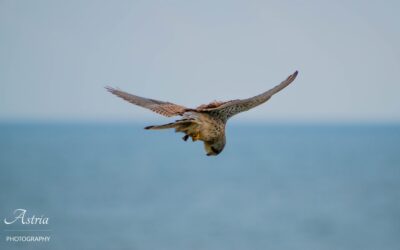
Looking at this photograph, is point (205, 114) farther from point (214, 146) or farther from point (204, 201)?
point (204, 201)

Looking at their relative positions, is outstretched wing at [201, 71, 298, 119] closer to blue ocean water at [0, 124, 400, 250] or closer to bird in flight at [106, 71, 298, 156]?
bird in flight at [106, 71, 298, 156]

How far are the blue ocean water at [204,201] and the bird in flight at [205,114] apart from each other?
114 feet

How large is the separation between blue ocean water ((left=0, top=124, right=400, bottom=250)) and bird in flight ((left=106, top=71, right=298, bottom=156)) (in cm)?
3472

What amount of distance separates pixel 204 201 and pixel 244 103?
235 feet

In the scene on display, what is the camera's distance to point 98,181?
103 m

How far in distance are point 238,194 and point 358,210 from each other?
56.0ft

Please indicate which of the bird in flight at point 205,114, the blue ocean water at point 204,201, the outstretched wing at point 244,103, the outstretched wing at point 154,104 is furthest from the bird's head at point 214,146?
the blue ocean water at point 204,201

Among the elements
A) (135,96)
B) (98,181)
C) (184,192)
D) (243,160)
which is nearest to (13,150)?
(243,160)

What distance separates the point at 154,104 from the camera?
1238cm

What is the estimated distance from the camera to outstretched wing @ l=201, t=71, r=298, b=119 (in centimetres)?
1204

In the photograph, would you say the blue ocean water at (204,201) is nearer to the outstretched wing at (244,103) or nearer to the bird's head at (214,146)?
the outstretched wing at (244,103)

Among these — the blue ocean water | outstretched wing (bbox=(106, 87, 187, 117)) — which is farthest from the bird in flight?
the blue ocean water

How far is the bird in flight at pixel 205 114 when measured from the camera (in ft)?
38.4

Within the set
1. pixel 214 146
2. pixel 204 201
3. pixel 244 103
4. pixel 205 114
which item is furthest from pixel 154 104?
pixel 204 201
